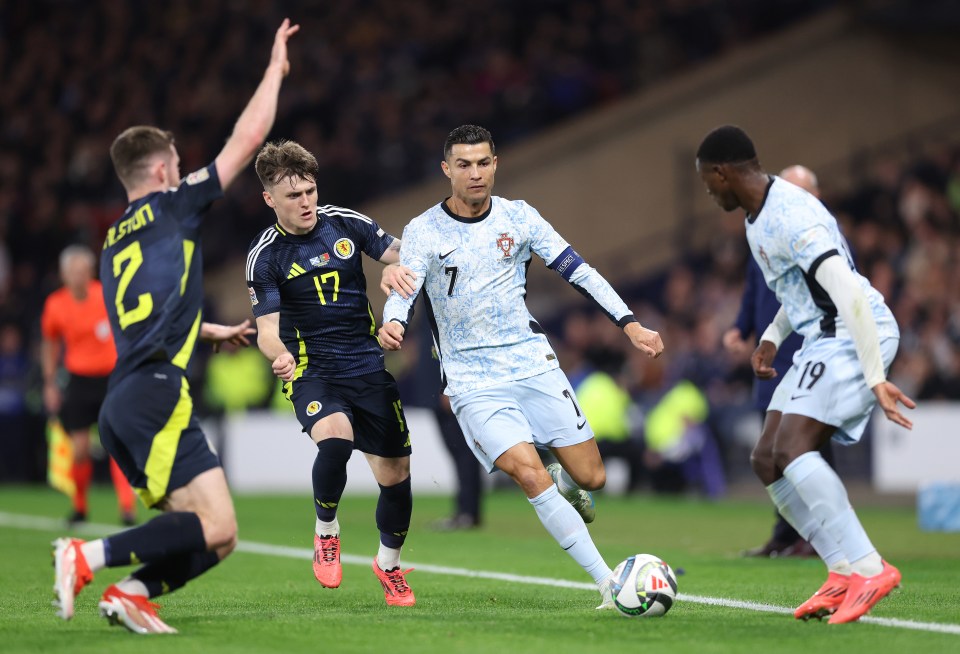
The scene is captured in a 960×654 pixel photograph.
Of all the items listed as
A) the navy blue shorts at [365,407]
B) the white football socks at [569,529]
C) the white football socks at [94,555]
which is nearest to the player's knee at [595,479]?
the white football socks at [569,529]

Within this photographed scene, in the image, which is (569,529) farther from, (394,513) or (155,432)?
(155,432)

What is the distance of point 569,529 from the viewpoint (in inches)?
287

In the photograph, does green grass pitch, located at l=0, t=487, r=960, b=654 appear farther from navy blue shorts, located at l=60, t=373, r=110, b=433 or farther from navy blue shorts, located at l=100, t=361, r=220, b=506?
navy blue shorts, located at l=60, t=373, r=110, b=433

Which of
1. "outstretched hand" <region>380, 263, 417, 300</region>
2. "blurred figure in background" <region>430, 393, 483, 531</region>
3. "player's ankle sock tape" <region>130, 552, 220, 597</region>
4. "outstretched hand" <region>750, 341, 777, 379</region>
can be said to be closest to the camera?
"player's ankle sock tape" <region>130, 552, 220, 597</region>

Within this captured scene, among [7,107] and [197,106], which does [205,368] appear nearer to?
[197,106]

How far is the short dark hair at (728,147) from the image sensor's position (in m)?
7.02

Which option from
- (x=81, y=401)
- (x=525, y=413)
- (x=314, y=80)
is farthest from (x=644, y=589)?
(x=314, y=80)

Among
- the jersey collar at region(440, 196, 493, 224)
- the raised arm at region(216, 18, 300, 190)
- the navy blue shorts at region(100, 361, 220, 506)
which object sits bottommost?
the navy blue shorts at region(100, 361, 220, 506)

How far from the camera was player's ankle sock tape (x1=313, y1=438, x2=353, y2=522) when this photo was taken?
7.91 meters

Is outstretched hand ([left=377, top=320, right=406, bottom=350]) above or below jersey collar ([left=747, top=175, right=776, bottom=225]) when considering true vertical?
below

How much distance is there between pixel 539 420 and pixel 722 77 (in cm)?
1706

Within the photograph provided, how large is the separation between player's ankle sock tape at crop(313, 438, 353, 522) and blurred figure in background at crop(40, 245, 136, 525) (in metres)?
6.03

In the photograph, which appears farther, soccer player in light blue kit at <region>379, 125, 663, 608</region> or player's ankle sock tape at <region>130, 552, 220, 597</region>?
soccer player in light blue kit at <region>379, 125, 663, 608</region>

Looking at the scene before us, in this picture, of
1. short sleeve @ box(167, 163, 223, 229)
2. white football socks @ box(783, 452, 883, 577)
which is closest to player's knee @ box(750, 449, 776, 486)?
white football socks @ box(783, 452, 883, 577)
